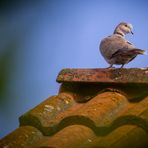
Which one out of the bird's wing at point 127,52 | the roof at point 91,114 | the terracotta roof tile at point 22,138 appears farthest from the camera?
the bird's wing at point 127,52

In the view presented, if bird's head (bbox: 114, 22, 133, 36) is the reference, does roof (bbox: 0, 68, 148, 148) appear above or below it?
below

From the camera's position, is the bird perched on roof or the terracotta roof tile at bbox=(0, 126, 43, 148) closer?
the terracotta roof tile at bbox=(0, 126, 43, 148)

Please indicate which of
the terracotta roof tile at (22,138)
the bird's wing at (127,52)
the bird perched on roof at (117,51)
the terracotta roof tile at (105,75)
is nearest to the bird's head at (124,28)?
the bird perched on roof at (117,51)

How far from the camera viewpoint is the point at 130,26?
15.5 ft

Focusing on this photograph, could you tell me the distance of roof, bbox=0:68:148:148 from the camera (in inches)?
67.3

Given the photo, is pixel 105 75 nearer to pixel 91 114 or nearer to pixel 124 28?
pixel 91 114

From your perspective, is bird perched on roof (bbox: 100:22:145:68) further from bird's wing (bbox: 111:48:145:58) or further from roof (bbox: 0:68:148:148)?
roof (bbox: 0:68:148:148)

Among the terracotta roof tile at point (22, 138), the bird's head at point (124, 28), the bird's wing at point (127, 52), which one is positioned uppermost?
the bird's head at point (124, 28)

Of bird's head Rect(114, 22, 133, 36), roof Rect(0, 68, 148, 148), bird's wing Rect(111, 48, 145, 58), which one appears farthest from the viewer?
bird's head Rect(114, 22, 133, 36)

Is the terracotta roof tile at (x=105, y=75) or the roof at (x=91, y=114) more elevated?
the terracotta roof tile at (x=105, y=75)

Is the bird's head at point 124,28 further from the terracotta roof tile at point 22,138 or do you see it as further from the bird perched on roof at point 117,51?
the terracotta roof tile at point 22,138

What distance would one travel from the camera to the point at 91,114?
193 centimetres

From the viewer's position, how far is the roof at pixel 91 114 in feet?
5.61

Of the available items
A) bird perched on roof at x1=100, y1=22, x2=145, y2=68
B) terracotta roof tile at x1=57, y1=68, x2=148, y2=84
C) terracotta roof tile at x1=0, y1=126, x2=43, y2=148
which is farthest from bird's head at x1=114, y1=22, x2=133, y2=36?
terracotta roof tile at x1=0, y1=126, x2=43, y2=148
